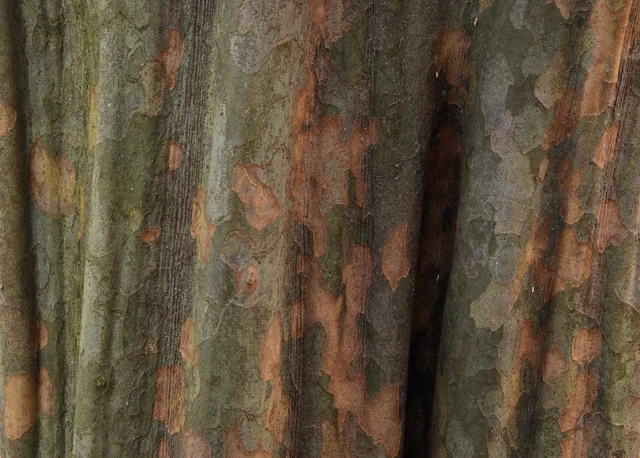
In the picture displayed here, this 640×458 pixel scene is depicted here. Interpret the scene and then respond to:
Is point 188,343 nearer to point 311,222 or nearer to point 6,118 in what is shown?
point 311,222

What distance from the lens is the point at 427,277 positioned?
0.83 meters

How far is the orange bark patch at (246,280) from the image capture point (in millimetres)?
674

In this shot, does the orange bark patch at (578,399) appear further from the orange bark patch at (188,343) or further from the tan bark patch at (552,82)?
the orange bark patch at (188,343)

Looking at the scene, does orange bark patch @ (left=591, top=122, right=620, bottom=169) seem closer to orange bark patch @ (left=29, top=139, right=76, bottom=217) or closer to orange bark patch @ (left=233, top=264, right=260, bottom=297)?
orange bark patch @ (left=233, top=264, right=260, bottom=297)

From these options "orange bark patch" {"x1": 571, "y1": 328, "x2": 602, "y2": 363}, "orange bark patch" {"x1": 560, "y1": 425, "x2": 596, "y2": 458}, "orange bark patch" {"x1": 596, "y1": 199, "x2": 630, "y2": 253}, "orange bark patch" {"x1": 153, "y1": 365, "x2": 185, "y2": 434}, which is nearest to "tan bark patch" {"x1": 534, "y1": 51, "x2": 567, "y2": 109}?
"orange bark patch" {"x1": 596, "y1": 199, "x2": 630, "y2": 253}

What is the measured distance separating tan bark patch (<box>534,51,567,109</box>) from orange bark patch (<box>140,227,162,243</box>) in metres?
0.42

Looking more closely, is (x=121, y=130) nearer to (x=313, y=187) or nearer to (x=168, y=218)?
(x=168, y=218)

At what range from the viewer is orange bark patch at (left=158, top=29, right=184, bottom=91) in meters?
0.68

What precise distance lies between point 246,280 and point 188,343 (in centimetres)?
12

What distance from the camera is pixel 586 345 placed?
0.73m

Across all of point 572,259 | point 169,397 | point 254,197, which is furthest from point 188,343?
point 572,259

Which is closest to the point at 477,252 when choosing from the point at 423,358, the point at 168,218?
the point at 423,358

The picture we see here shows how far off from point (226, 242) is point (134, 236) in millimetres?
114

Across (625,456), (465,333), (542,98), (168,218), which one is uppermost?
(542,98)
